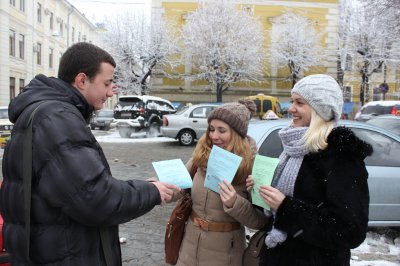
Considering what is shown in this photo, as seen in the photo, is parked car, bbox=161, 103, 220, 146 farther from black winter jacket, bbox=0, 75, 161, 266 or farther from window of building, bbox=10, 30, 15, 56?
window of building, bbox=10, 30, 15, 56

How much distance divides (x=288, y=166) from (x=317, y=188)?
194 mm

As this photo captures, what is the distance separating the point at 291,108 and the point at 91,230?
1.23 metres

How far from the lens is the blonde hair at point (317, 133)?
202 cm

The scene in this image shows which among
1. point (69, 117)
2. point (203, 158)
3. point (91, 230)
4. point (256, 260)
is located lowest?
point (256, 260)

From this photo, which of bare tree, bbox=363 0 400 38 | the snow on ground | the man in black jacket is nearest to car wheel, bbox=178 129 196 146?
bare tree, bbox=363 0 400 38

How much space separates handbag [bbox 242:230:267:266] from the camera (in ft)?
8.38

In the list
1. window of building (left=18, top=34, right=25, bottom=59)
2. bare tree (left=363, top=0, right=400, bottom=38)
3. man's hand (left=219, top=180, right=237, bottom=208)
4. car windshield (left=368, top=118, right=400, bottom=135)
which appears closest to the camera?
man's hand (left=219, top=180, right=237, bottom=208)

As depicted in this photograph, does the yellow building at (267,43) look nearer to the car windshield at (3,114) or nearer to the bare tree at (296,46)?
the bare tree at (296,46)

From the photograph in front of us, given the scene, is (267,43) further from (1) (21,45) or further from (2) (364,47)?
(1) (21,45)

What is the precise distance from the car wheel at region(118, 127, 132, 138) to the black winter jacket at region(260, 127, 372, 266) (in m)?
17.3

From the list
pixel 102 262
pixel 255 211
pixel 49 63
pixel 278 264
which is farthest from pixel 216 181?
pixel 49 63

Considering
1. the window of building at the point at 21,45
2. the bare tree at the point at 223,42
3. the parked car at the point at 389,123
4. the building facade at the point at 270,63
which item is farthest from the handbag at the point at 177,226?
the window of building at the point at 21,45

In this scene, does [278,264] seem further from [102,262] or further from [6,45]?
[6,45]

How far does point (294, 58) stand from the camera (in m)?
33.4
